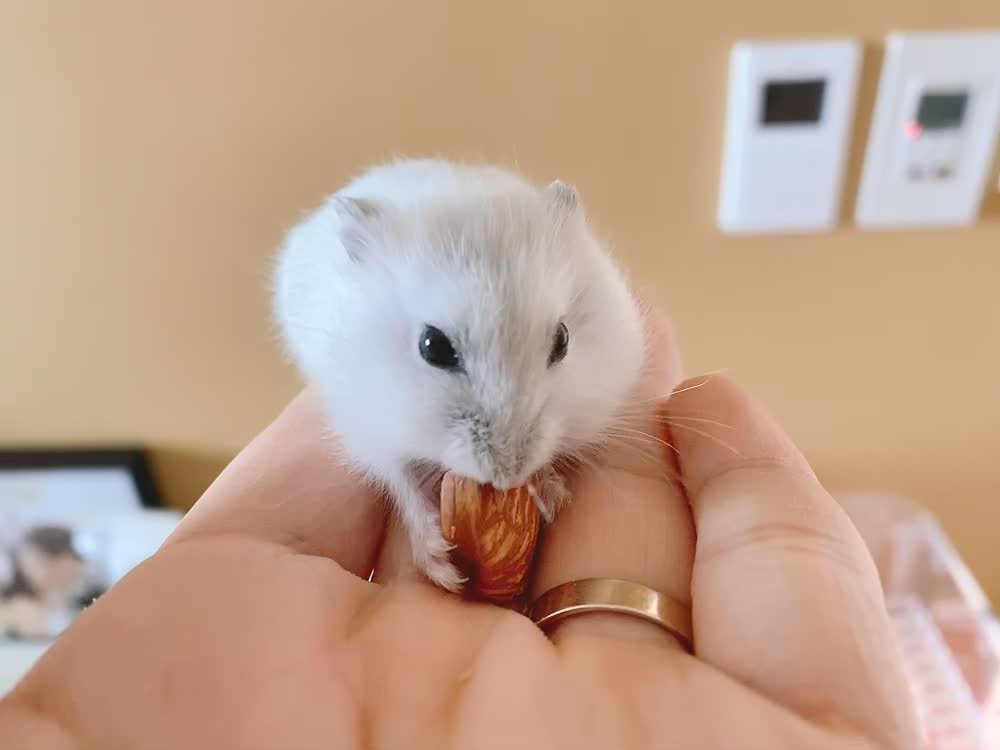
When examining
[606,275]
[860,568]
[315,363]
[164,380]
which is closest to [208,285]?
[164,380]

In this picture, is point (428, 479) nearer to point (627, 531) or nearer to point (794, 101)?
point (627, 531)

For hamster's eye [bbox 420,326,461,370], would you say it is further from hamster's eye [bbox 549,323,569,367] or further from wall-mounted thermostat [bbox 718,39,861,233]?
wall-mounted thermostat [bbox 718,39,861,233]

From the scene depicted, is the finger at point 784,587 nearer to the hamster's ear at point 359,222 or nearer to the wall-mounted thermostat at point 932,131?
the hamster's ear at point 359,222

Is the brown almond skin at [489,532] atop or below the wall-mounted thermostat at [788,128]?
below

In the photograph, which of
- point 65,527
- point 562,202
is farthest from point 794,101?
point 65,527

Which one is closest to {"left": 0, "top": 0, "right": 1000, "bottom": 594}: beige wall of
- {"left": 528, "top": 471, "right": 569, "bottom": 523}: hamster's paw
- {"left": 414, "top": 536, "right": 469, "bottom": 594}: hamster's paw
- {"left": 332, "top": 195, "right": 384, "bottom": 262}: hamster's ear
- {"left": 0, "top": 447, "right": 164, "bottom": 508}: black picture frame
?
{"left": 0, "top": 447, "right": 164, "bottom": 508}: black picture frame

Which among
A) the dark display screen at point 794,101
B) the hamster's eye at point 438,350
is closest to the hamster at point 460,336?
the hamster's eye at point 438,350
